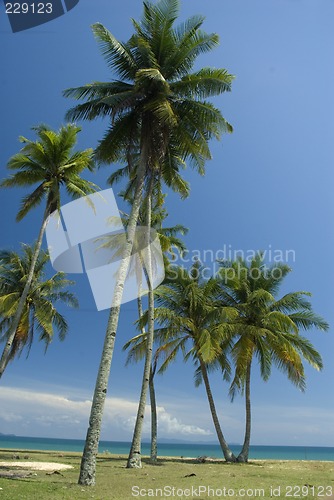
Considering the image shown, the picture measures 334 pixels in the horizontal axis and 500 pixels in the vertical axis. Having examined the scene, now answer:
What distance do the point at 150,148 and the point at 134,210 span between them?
8.90ft

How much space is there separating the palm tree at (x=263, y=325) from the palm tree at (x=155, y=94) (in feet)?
32.6

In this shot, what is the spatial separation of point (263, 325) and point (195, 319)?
12.2ft

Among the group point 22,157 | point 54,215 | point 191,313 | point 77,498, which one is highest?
point 22,157

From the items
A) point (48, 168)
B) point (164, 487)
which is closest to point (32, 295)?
point (48, 168)

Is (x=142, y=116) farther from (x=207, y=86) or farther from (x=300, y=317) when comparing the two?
(x=300, y=317)

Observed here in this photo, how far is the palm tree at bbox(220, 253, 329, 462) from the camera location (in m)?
22.4

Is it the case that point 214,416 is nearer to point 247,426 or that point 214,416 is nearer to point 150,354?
point 247,426

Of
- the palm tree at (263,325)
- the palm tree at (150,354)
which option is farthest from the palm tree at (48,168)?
the palm tree at (263,325)

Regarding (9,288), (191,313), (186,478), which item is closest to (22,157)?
(9,288)

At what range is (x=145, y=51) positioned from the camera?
51.2 feet

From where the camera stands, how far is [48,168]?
21.8 m

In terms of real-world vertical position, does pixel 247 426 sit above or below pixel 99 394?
below

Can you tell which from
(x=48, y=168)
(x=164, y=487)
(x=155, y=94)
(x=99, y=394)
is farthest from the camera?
(x=48, y=168)

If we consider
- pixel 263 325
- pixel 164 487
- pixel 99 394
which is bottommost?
pixel 164 487
